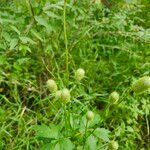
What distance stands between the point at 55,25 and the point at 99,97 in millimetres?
648

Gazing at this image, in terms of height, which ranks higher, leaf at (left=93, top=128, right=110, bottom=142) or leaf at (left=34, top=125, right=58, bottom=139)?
leaf at (left=34, top=125, right=58, bottom=139)

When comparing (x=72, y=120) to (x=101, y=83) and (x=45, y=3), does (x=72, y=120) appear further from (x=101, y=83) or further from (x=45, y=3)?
(x=101, y=83)

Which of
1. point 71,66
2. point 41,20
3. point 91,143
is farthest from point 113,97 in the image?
point 71,66

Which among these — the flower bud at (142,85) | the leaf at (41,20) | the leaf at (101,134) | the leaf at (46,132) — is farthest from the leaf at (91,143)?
the leaf at (41,20)

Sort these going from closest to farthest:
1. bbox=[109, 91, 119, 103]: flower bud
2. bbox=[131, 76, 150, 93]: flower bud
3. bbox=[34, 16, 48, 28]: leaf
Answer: bbox=[131, 76, 150, 93]: flower bud → bbox=[109, 91, 119, 103]: flower bud → bbox=[34, 16, 48, 28]: leaf

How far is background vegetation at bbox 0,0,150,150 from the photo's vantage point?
2.27 meters

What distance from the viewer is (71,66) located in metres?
2.86

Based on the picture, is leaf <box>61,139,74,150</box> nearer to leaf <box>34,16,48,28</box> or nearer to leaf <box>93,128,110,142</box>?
leaf <box>93,128,110,142</box>

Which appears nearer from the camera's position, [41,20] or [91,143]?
[91,143]

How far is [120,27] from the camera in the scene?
2900 mm

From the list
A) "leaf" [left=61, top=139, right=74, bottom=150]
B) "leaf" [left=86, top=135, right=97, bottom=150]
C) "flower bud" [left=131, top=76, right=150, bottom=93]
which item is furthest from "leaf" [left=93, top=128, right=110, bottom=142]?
"flower bud" [left=131, top=76, right=150, bottom=93]

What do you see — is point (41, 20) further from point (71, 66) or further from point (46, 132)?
point (71, 66)

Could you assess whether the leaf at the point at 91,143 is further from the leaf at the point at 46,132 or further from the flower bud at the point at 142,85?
the flower bud at the point at 142,85

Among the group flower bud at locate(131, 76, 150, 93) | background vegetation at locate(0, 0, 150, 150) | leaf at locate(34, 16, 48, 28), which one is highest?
leaf at locate(34, 16, 48, 28)
